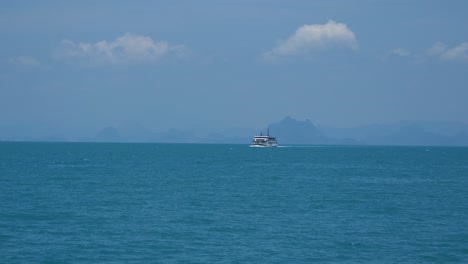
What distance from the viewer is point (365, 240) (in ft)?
143

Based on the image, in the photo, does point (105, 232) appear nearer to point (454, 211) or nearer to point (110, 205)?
point (110, 205)

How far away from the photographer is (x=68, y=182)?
87.0 m

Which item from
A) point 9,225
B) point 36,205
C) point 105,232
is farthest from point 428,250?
point 36,205

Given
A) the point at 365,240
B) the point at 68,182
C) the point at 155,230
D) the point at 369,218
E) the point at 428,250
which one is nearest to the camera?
the point at 428,250

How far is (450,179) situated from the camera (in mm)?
100500

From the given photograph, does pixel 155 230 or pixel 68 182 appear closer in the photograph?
pixel 155 230

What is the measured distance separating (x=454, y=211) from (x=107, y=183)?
48.4 meters

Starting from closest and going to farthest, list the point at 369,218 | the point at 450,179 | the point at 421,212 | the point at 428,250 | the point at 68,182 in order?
the point at 428,250 < the point at 369,218 < the point at 421,212 < the point at 68,182 < the point at 450,179

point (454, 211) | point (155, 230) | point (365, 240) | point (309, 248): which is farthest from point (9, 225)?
point (454, 211)

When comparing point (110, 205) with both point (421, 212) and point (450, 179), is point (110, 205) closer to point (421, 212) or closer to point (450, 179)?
point (421, 212)

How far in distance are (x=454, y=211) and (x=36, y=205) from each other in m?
40.5

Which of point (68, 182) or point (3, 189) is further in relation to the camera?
point (68, 182)

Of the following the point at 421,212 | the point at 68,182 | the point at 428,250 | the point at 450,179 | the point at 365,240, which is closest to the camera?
the point at 428,250

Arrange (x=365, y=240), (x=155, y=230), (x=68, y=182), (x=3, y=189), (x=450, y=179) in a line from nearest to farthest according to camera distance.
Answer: (x=365, y=240)
(x=155, y=230)
(x=3, y=189)
(x=68, y=182)
(x=450, y=179)
